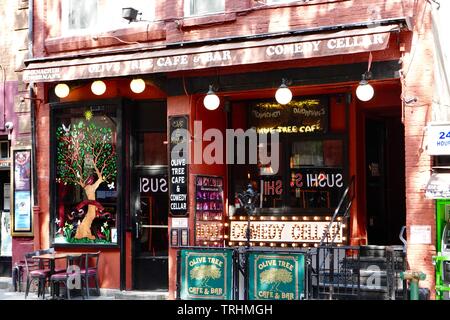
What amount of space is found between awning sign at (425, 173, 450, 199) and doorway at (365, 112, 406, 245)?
3061 mm

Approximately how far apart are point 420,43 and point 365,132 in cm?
292

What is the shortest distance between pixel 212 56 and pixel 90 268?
4.64 meters

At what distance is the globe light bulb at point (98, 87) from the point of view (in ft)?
46.7

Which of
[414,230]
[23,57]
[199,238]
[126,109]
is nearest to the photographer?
[414,230]

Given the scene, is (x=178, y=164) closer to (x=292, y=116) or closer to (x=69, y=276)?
(x=292, y=116)

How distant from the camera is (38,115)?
1543 cm

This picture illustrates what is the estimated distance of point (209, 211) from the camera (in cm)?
1409

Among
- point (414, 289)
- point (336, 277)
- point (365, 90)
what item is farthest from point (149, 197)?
point (414, 289)

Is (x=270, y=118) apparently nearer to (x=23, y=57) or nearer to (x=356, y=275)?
(x=356, y=275)

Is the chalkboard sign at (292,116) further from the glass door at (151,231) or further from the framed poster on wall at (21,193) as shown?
the framed poster on wall at (21,193)

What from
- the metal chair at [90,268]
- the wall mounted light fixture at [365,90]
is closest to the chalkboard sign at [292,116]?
the wall mounted light fixture at [365,90]

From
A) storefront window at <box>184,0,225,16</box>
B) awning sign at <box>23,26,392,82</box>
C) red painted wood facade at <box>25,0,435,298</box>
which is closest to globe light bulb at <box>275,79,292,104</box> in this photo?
awning sign at <box>23,26,392,82</box>

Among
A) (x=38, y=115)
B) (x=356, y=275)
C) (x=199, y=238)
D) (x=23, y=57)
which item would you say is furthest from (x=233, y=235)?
(x=23, y=57)

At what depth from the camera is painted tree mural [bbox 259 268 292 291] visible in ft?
38.4
